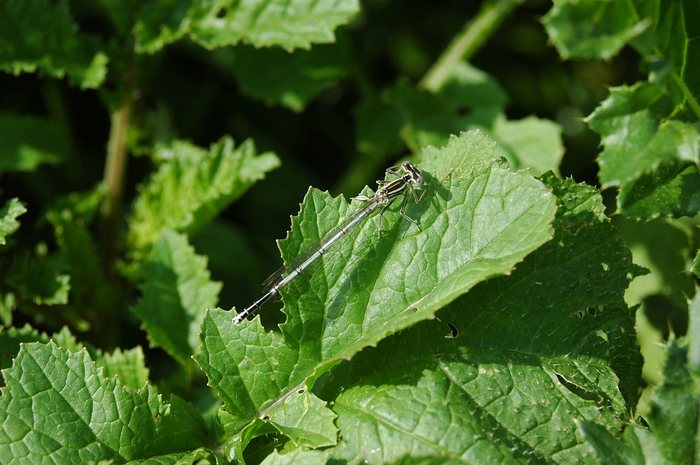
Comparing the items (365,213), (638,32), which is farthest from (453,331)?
(638,32)

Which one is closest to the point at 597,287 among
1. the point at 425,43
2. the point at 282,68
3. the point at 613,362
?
the point at 613,362

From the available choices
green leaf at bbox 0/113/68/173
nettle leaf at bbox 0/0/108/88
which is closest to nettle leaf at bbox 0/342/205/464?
nettle leaf at bbox 0/0/108/88

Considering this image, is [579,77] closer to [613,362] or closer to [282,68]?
[282,68]

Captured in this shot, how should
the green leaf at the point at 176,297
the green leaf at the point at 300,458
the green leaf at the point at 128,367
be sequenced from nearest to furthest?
the green leaf at the point at 300,458 < the green leaf at the point at 128,367 < the green leaf at the point at 176,297

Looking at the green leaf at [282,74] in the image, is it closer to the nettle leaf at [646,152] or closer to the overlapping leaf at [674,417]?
the nettle leaf at [646,152]

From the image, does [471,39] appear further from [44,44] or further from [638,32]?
[44,44]

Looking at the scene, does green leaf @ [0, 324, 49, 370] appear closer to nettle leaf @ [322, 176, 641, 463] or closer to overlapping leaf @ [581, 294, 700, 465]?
nettle leaf @ [322, 176, 641, 463]

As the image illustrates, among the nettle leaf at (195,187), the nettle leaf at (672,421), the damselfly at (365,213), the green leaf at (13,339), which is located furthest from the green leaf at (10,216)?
the nettle leaf at (672,421)
